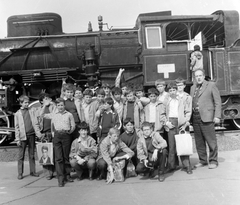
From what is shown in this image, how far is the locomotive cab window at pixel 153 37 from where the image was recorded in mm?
7137

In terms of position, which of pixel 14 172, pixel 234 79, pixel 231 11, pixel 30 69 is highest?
pixel 231 11

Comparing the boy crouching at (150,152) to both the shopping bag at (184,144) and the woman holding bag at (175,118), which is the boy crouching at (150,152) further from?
the woman holding bag at (175,118)

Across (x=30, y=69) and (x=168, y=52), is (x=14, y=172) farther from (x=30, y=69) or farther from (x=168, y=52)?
(x=168, y=52)

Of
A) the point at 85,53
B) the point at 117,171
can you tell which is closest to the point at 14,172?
the point at 117,171

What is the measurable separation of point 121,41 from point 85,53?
96 centimetres

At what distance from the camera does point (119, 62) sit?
7391 millimetres

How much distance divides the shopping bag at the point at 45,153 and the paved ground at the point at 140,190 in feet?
1.05

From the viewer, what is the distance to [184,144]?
4.68 meters

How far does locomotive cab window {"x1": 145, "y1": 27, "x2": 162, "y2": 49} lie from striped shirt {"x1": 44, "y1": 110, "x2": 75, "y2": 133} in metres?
3.12

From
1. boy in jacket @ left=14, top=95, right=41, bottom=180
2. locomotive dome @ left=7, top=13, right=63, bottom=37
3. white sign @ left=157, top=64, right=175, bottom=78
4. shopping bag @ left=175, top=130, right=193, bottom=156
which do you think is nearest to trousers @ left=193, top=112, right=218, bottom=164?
shopping bag @ left=175, top=130, right=193, bottom=156

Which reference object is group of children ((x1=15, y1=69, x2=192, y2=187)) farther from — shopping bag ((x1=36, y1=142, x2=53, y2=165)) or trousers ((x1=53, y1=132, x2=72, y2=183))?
shopping bag ((x1=36, y1=142, x2=53, y2=165))

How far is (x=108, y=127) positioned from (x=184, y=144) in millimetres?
1261

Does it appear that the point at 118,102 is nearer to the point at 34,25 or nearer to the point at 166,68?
the point at 166,68

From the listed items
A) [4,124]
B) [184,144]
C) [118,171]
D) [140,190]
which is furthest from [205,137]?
[4,124]
